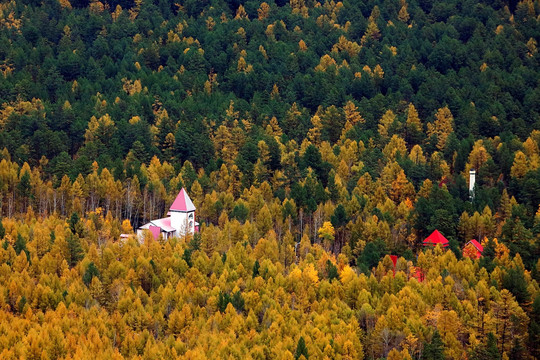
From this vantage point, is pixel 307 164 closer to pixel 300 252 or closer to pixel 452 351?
pixel 300 252

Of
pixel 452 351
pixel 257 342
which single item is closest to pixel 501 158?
pixel 452 351

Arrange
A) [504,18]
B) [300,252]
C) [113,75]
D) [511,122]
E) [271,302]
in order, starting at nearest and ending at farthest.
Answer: [271,302], [300,252], [511,122], [113,75], [504,18]

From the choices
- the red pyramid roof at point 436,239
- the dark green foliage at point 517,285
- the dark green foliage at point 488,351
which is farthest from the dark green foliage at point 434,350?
the red pyramid roof at point 436,239

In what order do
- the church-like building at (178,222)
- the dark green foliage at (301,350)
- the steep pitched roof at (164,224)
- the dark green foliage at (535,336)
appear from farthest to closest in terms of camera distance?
the steep pitched roof at (164,224) < the church-like building at (178,222) < the dark green foliage at (535,336) < the dark green foliage at (301,350)

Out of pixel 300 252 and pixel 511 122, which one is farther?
pixel 511 122

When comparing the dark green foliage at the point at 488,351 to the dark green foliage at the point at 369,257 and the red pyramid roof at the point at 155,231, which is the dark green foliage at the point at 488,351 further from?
the red pyramid roof at the point at 155,231

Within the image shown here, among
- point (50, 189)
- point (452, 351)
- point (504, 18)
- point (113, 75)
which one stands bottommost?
point (452, 351)

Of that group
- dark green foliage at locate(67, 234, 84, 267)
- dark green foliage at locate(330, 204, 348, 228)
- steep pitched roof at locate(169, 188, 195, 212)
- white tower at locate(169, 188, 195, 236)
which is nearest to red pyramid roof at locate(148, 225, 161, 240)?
white tower at locate(169, 188, 195, 236)
